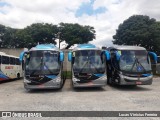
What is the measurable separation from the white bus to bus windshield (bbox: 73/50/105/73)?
812 centimetres

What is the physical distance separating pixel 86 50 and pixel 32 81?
12.3ft

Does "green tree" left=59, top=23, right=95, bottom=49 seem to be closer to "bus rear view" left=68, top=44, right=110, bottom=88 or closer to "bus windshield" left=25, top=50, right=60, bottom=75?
"bus rear view" left=68, top=44, right=110, bottom=88

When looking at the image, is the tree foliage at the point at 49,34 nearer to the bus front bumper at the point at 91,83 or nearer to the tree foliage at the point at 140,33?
the tree foliage at the point at 140,33

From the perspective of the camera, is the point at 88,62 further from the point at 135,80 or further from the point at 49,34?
the point at 49,34

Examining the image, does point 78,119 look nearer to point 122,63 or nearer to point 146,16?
point 122,63

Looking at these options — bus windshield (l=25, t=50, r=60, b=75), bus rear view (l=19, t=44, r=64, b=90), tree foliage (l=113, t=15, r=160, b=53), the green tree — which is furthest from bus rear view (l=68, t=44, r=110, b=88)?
the green tree

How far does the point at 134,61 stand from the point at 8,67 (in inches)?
487

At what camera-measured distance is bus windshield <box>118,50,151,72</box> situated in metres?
15.6

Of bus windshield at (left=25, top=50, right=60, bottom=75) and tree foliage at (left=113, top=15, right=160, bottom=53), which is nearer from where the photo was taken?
bus windshield at (left=25, top=50, right=60, bottom=75)

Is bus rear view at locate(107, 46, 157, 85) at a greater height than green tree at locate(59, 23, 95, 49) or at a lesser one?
lesser

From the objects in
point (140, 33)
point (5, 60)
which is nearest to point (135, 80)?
point (5, 60)

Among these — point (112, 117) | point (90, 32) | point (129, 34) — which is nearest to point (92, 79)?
point (112, 117)

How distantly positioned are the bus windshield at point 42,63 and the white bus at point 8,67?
659cm

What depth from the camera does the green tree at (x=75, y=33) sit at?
49188mm
